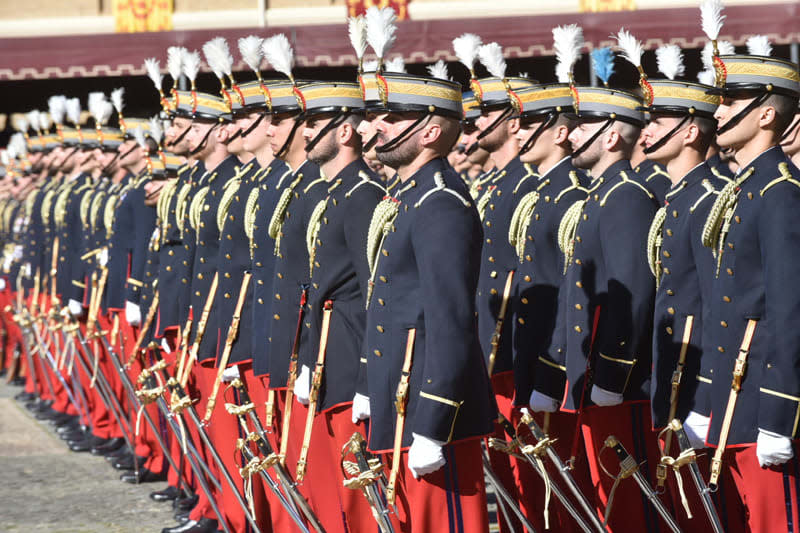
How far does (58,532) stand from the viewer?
716 cm

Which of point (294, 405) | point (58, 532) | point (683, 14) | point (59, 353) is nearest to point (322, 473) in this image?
point (294, 405)

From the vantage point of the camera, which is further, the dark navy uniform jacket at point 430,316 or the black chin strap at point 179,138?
the black chin strap at point 179,138

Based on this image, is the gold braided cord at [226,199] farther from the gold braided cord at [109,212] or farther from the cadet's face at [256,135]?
the gold braided cord at [109,212]

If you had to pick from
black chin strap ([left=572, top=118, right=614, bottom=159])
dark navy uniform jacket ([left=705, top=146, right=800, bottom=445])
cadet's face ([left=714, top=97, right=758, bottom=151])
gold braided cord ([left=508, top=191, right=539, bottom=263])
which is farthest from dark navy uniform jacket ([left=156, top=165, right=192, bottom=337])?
dark navy uniform jacket ([left=705, top=146, right=800, bottom=445])

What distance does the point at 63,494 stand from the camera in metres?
8.20

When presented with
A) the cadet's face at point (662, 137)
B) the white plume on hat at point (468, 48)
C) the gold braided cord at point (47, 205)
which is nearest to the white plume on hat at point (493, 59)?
the white plume on hat at point (468, 48)

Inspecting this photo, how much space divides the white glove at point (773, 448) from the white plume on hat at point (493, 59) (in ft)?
9.30

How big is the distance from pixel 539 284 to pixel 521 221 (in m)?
0.35

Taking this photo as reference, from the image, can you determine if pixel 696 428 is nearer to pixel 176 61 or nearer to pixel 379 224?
pixel 379 224

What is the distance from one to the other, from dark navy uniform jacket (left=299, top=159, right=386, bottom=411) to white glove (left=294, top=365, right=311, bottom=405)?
105 millimetres

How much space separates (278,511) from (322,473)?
0.84 m

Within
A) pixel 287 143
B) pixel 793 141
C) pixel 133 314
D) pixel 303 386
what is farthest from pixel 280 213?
pixel 133 314

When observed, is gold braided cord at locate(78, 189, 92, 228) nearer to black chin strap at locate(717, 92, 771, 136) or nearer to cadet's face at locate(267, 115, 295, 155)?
cadet's face at locate(267, 115, 295, 155)

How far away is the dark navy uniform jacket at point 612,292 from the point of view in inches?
197
